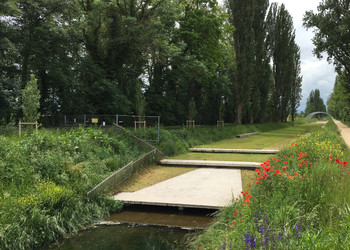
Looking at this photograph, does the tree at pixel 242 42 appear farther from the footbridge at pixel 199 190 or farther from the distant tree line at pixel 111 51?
the footbridge at pixel 199 190

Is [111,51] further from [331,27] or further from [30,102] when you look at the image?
[331,27]

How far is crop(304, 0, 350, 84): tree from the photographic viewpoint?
22953 millimetres

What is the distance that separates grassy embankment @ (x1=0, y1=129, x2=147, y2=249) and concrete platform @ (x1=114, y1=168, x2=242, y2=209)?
84cm

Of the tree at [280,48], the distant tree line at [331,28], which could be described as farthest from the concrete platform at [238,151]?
the tree at [280,48]

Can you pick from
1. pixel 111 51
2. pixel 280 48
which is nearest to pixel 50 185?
pixel 111 51

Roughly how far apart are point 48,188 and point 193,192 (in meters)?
3.57

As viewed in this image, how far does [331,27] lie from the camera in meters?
23.5

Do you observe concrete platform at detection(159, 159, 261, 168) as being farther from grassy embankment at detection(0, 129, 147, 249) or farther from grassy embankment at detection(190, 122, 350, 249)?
grassy embankment at detection(190, 122, 350, 249)

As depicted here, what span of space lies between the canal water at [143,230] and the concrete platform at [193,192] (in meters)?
0.23

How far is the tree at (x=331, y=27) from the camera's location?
904 inches

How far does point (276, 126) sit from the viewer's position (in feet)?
132

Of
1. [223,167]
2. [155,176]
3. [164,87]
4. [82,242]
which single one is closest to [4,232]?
[82,242]

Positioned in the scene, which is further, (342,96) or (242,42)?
(342,96)

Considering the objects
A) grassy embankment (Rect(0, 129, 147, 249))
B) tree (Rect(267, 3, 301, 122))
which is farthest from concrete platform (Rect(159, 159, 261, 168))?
tree (Rect(267, 3, 301, 122))
